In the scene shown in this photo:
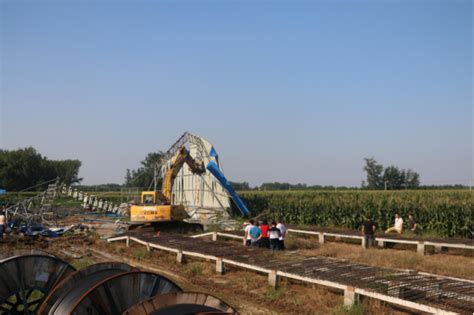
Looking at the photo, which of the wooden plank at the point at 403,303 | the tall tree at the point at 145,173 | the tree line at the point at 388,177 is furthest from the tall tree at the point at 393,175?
the wooden plank at the point at 403,303

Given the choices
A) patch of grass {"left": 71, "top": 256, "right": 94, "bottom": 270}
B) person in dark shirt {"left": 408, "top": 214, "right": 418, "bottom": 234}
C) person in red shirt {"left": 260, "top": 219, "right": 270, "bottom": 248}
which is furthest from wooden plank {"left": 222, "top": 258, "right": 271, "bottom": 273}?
person in dark shirt {"left": 408, "top": 214, "right": 418, "bottom": 234}

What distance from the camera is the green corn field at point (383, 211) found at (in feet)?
69.5

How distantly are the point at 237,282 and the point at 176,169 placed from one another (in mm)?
16941

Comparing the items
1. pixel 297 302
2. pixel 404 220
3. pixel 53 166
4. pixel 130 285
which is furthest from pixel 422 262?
pixel 53 166

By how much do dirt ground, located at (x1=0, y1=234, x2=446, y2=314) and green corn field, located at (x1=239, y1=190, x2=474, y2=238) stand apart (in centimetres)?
619

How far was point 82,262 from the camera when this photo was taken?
14586 millimetres

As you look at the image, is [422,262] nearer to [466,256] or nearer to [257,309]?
[466,256]

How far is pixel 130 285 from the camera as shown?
17.7 ft

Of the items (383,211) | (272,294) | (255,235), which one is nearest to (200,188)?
(383,211)

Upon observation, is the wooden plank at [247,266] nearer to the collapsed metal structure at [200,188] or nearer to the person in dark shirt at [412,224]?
the person in dark shirt at [412,224]

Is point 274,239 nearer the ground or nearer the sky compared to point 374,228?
nearer the ground

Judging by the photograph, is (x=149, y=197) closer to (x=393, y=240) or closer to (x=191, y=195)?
(x=191, y=195)

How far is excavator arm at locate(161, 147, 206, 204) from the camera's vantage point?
2700cm

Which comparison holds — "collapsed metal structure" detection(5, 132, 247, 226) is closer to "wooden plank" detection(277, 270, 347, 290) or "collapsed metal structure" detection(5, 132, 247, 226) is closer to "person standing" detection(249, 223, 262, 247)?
"person standing" detection(249, 223, 262, 247)
